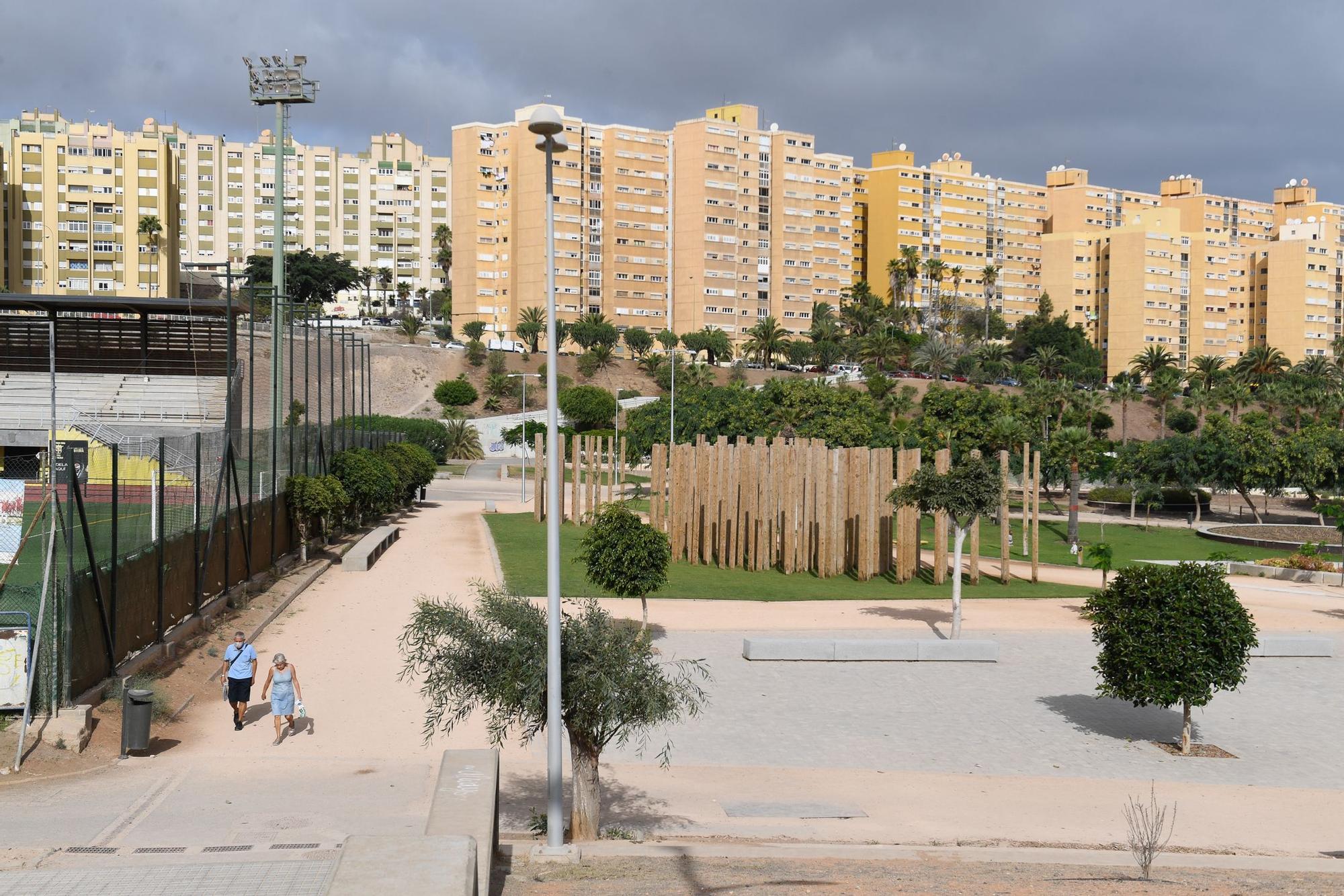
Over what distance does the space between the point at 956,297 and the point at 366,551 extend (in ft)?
424

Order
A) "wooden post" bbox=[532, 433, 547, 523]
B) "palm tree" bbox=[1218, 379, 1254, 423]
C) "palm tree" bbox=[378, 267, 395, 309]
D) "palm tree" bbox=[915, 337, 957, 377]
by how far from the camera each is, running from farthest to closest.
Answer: "palm tree" bbox=[378, 267, 395, 309]
"palm tree" bbox=[915, 337, 957, 377]
"palm tree" bbox=[1218, 379, 1254, 423]
"wooden post" bbox=[532, 433, 547, 523]

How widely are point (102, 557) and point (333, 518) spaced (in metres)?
17.3

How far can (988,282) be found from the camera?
5679 inches

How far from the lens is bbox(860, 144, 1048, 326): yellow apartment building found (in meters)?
150

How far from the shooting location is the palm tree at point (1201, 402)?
325 feet

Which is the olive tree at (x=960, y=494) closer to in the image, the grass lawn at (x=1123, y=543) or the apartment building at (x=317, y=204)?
the grass lawn at (x=1123, y=543)

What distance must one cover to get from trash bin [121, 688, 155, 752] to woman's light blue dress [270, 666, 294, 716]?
1480mm

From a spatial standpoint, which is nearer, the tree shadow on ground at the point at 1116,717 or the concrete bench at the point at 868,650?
the tree shadow on ground at the point at 1116,717

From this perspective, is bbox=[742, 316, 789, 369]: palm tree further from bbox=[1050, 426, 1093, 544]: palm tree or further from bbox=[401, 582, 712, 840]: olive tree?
bbox=[401, 582, 712, 840]: olive tree

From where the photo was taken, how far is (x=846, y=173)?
5581 inches

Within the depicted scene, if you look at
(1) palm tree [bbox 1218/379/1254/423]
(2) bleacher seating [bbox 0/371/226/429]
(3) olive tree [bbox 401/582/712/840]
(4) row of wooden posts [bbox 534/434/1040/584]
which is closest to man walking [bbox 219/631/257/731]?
(3) olive tree [bbox 401/582/712/840]

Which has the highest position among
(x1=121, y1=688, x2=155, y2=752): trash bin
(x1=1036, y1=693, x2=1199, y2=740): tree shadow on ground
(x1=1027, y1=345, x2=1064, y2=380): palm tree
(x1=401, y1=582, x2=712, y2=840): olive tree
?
(x1=1027, y1=345, x2=1064, y2=380): palm tree

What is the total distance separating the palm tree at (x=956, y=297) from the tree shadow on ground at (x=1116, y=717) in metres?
124

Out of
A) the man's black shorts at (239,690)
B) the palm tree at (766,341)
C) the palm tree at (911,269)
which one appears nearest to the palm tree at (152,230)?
the palm tree at (766,341)
